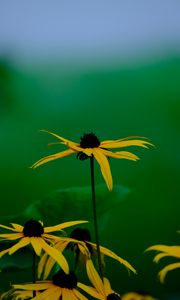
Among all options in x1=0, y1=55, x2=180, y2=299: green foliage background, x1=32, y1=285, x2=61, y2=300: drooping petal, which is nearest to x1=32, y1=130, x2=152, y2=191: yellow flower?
x1=32, y1=285, x2=61, y2=300: drooping petal

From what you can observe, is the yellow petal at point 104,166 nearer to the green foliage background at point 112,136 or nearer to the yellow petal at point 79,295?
the yellow petal at point 79,295

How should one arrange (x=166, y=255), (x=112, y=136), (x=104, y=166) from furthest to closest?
(x=112, y=136) → (x=104, y=166) → (x=166, y=255)

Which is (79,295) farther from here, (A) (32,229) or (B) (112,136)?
(B) (112,136)

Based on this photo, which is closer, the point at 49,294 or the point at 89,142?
the point at 49,294

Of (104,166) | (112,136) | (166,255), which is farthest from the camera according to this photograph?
(112,136)

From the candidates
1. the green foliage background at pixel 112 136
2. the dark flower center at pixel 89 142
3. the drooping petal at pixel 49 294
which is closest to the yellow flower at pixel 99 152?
the dark flower center at pixel 89 142

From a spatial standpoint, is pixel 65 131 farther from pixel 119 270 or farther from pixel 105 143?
pixel 105 143

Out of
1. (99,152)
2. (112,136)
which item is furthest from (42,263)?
(112,136)
